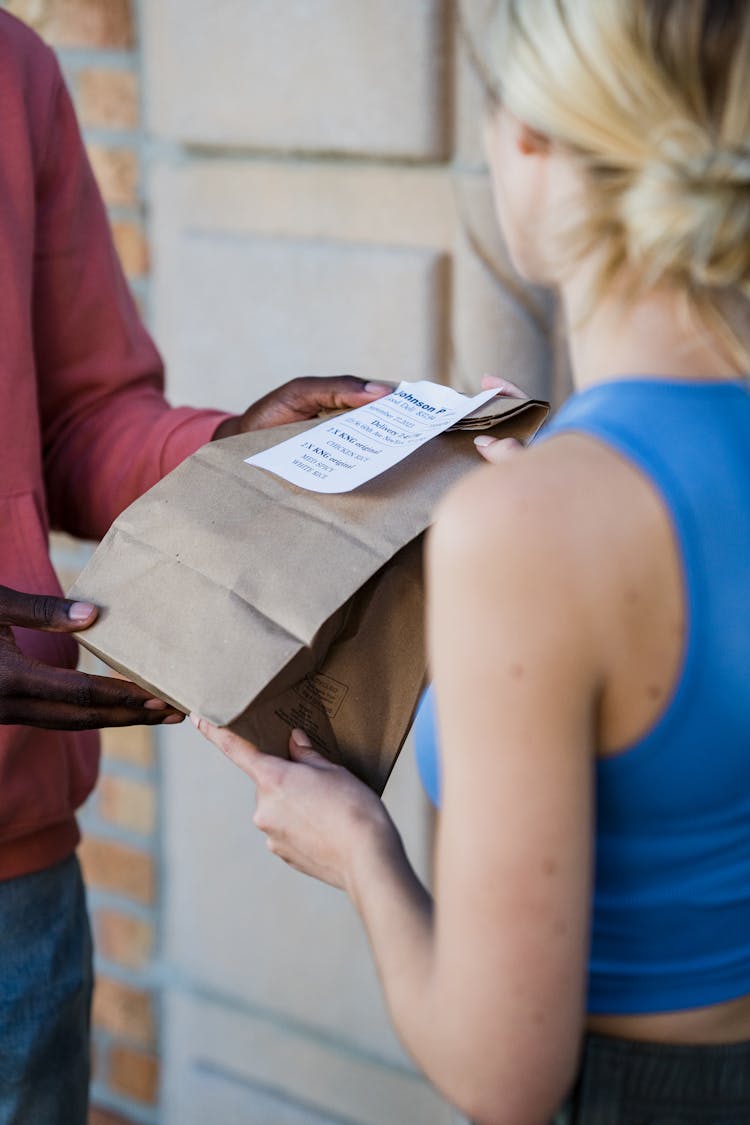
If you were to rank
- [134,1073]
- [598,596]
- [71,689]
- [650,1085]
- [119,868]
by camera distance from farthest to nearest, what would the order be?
[134,1073] → [119,868] → [71,689] → [650,1085] → [598,596]

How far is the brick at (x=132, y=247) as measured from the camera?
1811 millimetres

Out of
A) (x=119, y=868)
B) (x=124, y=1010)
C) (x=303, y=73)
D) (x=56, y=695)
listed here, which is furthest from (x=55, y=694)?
(x=124, y=1010)

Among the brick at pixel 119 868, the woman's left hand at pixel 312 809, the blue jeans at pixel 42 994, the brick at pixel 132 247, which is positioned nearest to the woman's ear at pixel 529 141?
the woman's left hand at pixel 312 809

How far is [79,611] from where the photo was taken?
93cm

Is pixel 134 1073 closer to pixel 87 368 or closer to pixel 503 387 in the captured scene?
pixel 87 368

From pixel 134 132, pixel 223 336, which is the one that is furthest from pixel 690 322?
pixel 134 132

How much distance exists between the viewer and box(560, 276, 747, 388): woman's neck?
738mm

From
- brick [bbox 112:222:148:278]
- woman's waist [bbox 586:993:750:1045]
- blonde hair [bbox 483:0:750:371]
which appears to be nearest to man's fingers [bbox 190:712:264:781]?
woman's waist [bbox 586:993:750:1045]

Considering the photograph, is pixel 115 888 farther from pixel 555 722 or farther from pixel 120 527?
pixel 555 722

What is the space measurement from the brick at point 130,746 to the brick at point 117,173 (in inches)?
28.0

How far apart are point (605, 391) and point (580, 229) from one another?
0.08 metres

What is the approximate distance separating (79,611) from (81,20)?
111 centimetres

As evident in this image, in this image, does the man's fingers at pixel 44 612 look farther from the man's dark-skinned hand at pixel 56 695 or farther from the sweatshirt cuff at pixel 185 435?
the sweatshirt cuff at pixel 185 435

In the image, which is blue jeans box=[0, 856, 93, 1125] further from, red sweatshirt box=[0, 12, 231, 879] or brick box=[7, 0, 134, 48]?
brick box=[7, 0, 134, 48]
